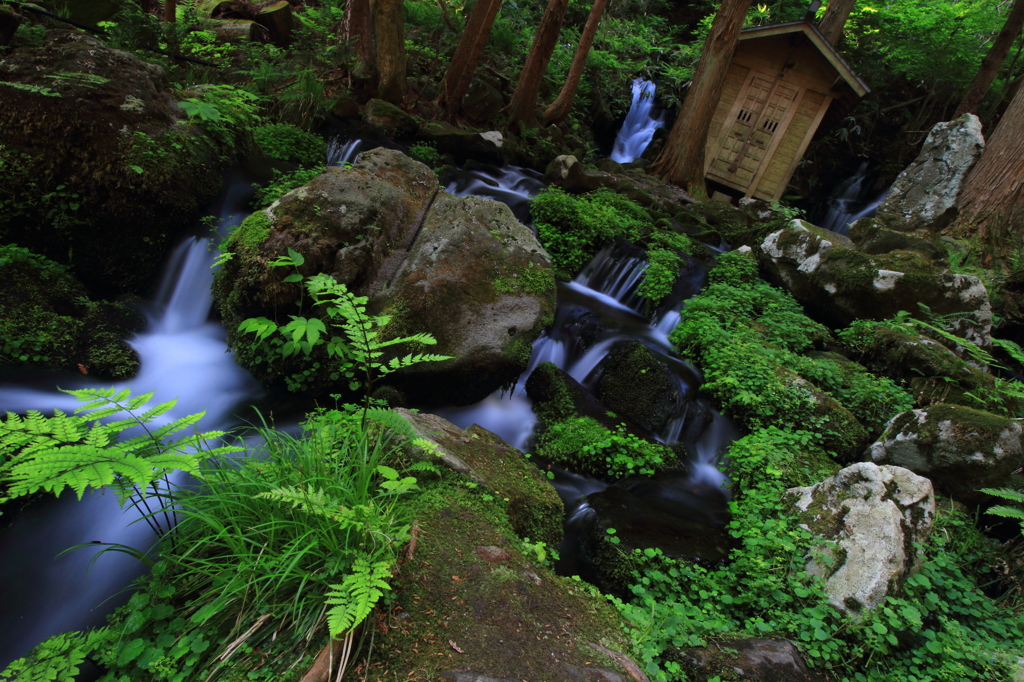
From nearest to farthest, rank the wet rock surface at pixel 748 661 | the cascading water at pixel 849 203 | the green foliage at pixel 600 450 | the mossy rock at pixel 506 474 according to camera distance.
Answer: the wet rock surface at pixel 748 661 → the mossy rock at pixel 506 474 → the green foliage at pixel 600 450 → the cascading water at pixel 849 203

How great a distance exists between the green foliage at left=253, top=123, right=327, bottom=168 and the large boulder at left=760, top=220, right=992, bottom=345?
7.72 meters

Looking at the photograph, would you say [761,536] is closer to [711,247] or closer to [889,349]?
[889,349]

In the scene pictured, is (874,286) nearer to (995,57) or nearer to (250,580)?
(250,580)

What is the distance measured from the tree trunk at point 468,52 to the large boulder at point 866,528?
34.5ft

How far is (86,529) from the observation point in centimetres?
319

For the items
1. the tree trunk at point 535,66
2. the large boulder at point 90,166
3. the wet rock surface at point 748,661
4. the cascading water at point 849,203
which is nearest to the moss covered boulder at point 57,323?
the large boulder at point 90,166

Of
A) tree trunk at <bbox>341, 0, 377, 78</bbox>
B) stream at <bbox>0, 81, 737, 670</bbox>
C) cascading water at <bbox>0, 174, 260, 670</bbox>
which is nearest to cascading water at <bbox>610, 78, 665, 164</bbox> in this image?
tree trunk at <bbox>341, 0, 377, 78</bbox>

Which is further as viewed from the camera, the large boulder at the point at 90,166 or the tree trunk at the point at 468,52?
the tree trunk at the point at 468,52

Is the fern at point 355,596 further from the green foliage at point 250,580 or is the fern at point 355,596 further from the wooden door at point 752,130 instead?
the wooden door at point 752,130

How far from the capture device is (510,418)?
17.2 feet

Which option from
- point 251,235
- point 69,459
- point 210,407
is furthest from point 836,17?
point 69,459

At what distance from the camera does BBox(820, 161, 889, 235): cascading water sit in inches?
579

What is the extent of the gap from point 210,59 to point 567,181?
7247 millimetres

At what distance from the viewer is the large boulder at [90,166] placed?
16.3 ft
